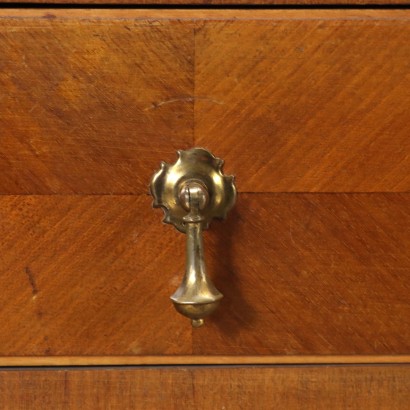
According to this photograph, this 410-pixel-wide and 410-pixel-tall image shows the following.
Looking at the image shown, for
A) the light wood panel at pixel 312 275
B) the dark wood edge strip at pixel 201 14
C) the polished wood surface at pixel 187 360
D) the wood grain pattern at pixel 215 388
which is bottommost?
the wood grain pattern at pixel 215 388

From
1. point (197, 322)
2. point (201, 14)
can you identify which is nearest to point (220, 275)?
point (197, 322)

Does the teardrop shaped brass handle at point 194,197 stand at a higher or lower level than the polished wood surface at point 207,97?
lower

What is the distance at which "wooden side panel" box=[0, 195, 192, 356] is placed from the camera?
395 mm

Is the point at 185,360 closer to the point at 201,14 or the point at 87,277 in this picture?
the point at 87,277

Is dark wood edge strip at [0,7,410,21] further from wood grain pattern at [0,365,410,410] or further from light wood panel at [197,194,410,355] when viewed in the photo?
wood grain pattern at [0,365,410,410]

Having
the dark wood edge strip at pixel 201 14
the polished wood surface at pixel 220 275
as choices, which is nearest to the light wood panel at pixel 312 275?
the polished wood surface at pixel 220 275

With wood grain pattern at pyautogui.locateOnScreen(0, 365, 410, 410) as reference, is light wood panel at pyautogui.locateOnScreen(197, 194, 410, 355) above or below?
above

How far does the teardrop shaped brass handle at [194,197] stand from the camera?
37 cm

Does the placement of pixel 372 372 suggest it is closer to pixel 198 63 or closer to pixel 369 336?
pixel 369 336

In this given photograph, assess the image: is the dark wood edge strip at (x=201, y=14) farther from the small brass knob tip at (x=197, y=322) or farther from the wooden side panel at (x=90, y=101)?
the small brass knob tip at (x=197, y=322)

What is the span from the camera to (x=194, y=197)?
0.37 meters

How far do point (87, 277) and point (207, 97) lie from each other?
13cm

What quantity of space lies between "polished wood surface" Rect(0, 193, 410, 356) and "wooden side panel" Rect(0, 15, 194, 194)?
17 mm

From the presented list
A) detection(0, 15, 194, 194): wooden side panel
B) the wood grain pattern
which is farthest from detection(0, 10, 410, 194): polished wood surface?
the wood grain pattern
